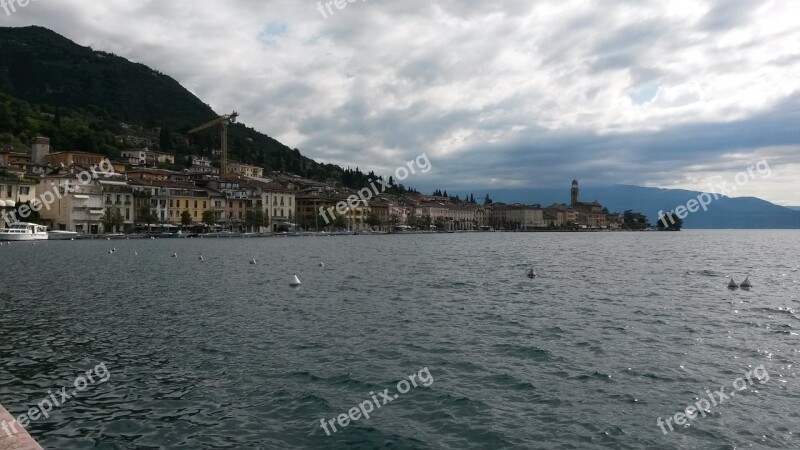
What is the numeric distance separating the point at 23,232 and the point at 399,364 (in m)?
79.0

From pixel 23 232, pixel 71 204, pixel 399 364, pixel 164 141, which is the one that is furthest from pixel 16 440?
pixel 164 141

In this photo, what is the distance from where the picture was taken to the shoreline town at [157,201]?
92.1 meters

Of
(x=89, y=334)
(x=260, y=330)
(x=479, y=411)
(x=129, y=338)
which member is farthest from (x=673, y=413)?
(x=89, y=334)

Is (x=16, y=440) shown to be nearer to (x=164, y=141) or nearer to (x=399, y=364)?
(x=399, y=364)

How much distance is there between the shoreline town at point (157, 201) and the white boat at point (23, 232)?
385cm

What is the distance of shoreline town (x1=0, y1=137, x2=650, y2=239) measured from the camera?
92062 mm

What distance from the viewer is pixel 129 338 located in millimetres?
A: 16047

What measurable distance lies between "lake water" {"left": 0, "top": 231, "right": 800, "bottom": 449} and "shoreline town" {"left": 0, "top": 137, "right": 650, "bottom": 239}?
7364cm

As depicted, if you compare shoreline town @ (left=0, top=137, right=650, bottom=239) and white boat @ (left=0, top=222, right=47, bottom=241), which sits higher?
shoreline town @ (left=0, top=137, right=650, bottom=239)

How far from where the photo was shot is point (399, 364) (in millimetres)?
13539

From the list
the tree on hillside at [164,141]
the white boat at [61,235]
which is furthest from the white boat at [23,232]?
the tree on hillside at [164,141]

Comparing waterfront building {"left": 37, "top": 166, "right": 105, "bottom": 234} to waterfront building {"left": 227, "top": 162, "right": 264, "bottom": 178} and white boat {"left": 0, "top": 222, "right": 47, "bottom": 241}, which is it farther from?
waterfront building {"left": 227, "top": 162, "right": 264, "bottom": 178}

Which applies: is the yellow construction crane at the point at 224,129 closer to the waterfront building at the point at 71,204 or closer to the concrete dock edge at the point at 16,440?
the waterfront building at the point at 71,204

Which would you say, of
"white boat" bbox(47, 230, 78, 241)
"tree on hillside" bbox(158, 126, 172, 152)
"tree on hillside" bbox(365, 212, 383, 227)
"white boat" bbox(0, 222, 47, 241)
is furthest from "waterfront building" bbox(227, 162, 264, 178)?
"white boat" bbox(0, 222, 47, 241)
